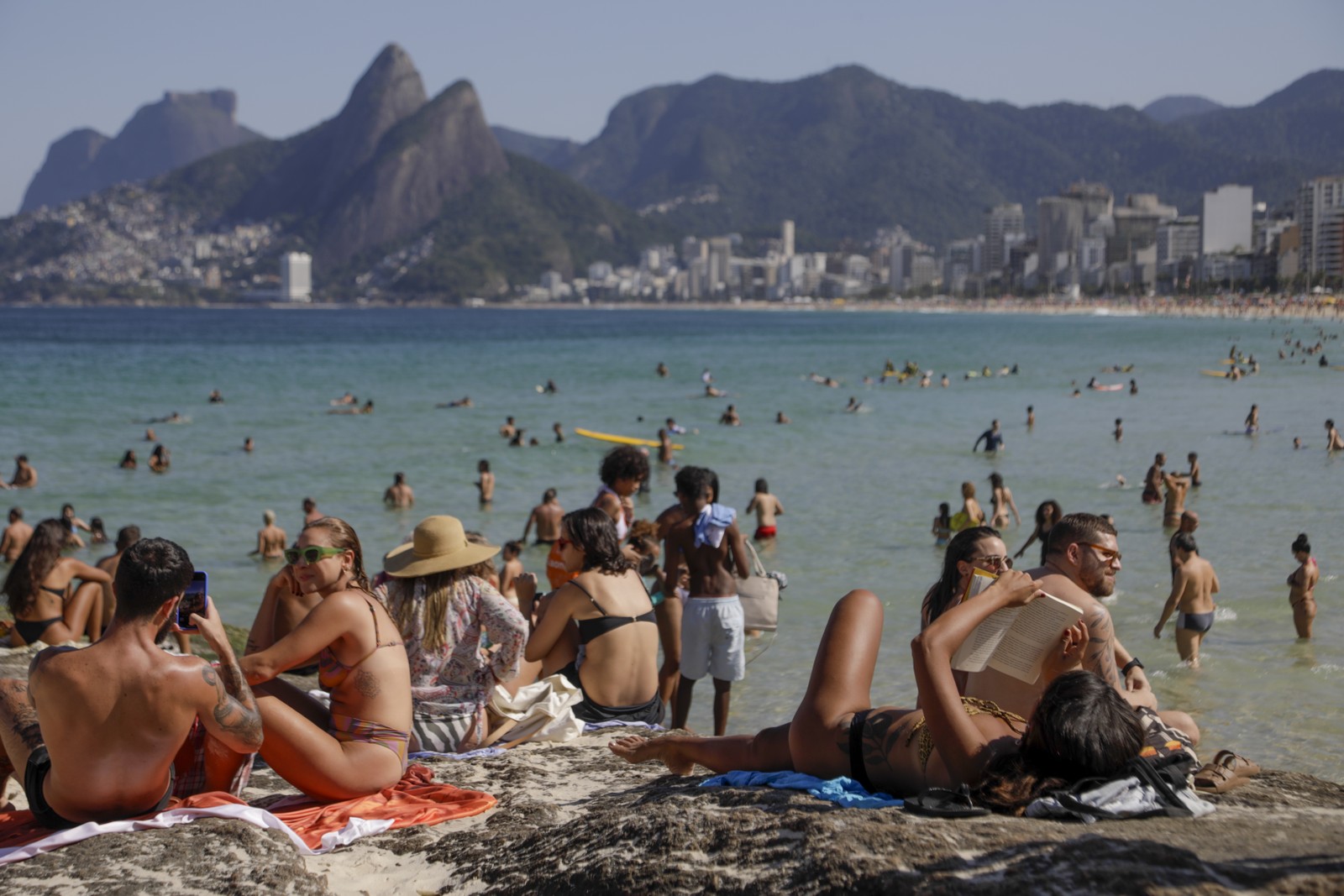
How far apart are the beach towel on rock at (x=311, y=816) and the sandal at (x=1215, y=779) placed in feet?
8.44

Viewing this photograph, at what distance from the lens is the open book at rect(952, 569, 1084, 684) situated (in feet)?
11.8

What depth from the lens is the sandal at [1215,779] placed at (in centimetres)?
388

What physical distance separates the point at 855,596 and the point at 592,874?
1.22m

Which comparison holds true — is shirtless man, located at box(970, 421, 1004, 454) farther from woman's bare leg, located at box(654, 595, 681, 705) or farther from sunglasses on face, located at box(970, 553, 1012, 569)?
sunglasses on face, located at box(970, 553, 1012, 569)

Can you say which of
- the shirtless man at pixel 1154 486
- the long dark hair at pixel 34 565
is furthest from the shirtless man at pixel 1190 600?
the shirtless man at pixel 1154 486

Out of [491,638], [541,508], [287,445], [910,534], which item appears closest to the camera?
[491,638]

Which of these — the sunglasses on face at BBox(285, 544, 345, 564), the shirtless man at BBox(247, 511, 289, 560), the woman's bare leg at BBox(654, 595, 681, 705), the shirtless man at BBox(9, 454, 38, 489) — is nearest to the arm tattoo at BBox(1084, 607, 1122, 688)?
the sunglasses on face at BBox(285, 544, 345, 564)

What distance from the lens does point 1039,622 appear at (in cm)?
365

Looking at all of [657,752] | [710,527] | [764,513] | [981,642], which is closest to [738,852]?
[981,642]

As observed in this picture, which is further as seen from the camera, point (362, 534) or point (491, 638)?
point (362, 534)

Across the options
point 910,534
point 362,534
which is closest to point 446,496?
point 362,534

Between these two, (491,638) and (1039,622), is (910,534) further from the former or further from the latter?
(1039,622)

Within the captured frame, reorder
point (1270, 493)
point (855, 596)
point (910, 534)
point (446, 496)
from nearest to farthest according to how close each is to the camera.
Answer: point (855, 596) < point (910, 534) < point (1270, 493) < point (446, 496)

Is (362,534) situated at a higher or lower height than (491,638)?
lower
